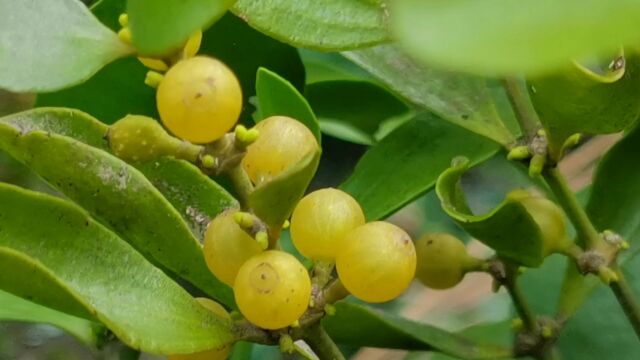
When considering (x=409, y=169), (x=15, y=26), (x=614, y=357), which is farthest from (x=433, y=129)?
(x=15, y=26)

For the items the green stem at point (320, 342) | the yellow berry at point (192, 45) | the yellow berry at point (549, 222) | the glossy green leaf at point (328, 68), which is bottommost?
the glossy green leaf at point (328, 68)

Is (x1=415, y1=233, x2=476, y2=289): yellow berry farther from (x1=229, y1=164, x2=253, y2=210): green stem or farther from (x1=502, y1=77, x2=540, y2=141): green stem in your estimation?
(x1=229, y1=164, x2=253, y2=210): green stem

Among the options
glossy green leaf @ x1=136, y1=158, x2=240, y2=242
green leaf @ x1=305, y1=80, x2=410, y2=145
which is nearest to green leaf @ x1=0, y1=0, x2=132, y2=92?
glossy green leaf @ x1=136, y1=158, x2=240, y2=242

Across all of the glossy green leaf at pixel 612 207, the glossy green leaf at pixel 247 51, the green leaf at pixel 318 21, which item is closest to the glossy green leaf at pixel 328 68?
the glossy green leaf at pixel 247 51

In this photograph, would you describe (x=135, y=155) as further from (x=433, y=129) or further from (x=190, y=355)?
(x=433, y=129)

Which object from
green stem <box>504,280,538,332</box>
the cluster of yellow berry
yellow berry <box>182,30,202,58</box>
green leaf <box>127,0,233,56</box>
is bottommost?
green stem <box>504,280,538,332</box>

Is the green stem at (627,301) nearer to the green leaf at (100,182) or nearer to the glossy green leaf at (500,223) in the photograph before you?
the glossy green leaf at (500,223)

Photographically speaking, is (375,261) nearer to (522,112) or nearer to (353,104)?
(522,112)
